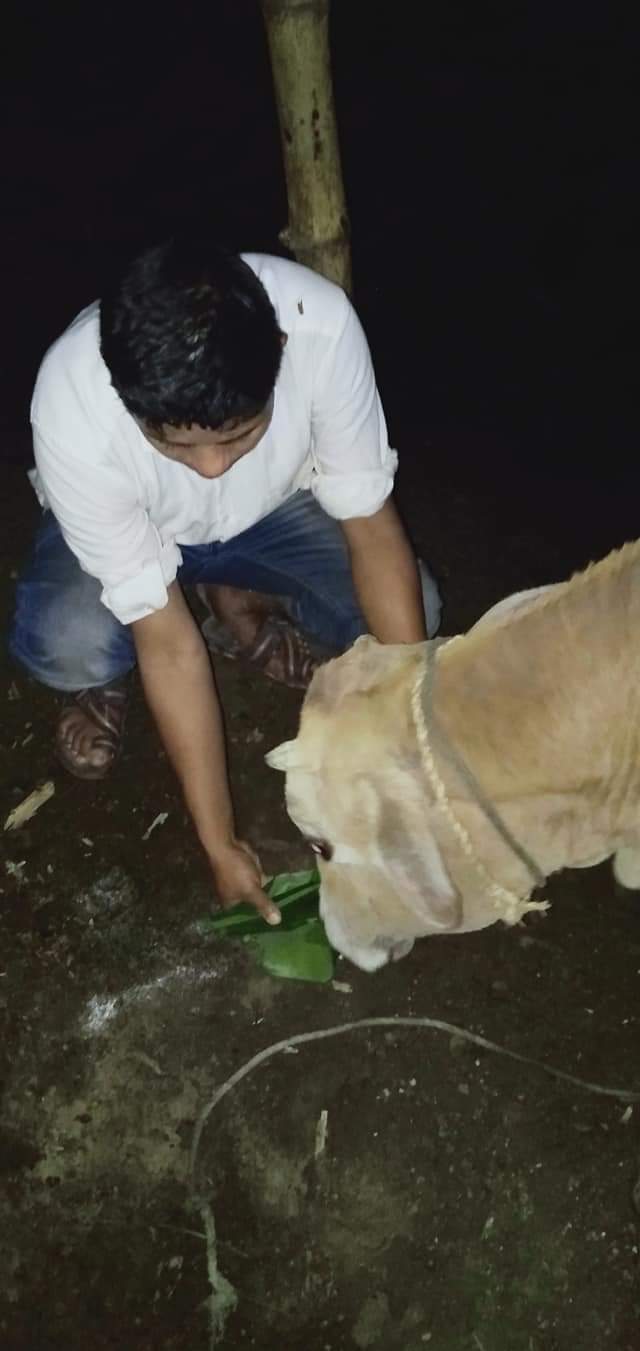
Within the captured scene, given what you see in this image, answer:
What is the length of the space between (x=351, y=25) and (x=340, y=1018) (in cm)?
469

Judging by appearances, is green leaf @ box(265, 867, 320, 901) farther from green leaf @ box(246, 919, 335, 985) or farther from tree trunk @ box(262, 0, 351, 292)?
tree trunk @ box(262, 0, 351, 292)

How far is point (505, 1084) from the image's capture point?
7.26 feet

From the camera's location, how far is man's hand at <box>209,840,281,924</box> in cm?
214

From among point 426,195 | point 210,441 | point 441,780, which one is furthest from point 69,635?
point 426,195

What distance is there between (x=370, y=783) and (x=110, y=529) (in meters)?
0.81

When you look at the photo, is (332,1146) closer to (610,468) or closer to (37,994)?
(37,994)

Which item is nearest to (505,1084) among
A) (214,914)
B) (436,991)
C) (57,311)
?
(436,991)

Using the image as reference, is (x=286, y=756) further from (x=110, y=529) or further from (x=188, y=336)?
(x=110, y=529)

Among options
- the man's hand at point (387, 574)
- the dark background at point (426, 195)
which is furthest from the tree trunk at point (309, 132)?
the dark background at point (426, 195)

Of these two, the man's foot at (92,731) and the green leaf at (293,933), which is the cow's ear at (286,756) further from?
the man's foot at (92,731)

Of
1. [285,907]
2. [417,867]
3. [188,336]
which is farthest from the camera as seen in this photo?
[285,907]

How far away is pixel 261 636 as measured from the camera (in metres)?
2.77

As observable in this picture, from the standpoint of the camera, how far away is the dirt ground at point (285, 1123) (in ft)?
6.58

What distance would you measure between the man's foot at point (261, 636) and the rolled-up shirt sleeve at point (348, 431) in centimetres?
64
